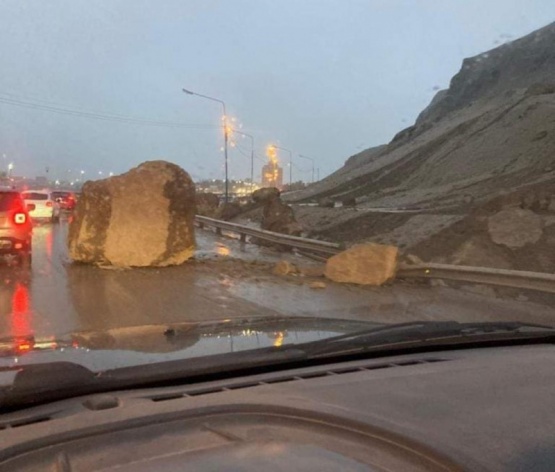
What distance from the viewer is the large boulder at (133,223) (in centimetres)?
1900

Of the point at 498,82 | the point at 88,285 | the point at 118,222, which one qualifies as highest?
the point at 498,82

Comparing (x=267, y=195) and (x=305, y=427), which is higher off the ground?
(x=267, y=195)

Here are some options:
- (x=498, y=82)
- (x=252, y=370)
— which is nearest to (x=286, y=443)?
(x=252, y=370)

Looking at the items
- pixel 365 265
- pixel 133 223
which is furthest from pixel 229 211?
pixel 365 265

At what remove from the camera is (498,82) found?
118125mm

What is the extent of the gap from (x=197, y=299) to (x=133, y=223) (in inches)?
217

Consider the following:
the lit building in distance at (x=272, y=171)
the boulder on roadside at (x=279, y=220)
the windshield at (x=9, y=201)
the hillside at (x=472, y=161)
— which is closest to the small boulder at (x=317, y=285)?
the windshield at (x=9, y=201)

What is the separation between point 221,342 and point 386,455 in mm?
2518

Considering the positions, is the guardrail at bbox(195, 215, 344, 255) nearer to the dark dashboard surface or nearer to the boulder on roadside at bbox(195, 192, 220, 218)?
the boulder on roadside at bbox(195, 192, 220, 218)

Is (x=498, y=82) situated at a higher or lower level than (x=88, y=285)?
higher

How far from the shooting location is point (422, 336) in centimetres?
493

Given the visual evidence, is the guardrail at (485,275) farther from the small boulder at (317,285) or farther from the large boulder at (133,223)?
the large boulder at (133,223)

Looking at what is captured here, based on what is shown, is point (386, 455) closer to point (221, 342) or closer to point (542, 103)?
point (221, 342)

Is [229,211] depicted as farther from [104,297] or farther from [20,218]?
[104,297]
